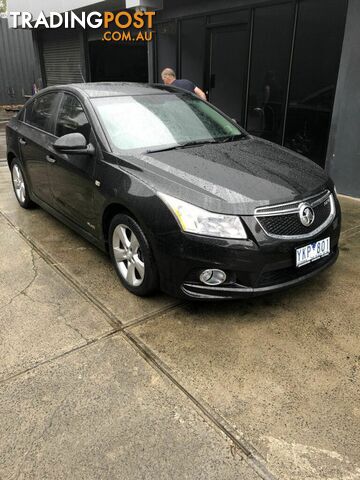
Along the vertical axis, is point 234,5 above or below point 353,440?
above

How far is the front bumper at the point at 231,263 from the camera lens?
2773 mm

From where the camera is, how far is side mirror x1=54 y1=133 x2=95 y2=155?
A: 352 centimetres

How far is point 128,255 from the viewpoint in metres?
3.35

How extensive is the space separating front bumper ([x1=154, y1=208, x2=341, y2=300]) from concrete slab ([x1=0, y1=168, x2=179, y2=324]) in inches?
13.7

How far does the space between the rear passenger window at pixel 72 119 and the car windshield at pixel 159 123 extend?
6.8 inches

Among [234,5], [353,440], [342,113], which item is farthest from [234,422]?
[234,5]

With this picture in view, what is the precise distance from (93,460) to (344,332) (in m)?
1.86

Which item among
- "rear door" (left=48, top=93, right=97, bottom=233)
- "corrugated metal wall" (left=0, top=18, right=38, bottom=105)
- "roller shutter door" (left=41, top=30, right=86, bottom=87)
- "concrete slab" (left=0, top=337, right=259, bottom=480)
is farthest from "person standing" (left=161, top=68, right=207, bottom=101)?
"corrugated metal wall" (left=0, top=18, right=38, bottom=105)

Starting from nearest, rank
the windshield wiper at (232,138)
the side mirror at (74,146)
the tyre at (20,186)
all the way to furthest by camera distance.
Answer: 1. the side mirror at (74,146)
2. the windshield wiper at (232,138)
3. the tyre at (20,186)

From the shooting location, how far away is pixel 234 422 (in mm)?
2217

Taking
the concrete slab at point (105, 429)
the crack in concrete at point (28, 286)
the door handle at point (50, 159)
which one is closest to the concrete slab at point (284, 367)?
the concrete slab at point (105, 429)

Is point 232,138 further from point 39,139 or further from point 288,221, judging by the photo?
point 39,139

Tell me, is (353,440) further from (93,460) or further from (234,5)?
(234,5)

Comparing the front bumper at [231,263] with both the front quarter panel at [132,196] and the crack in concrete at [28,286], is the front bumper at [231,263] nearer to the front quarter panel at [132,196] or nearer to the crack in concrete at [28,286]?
the front quarter panel at [132,196]
